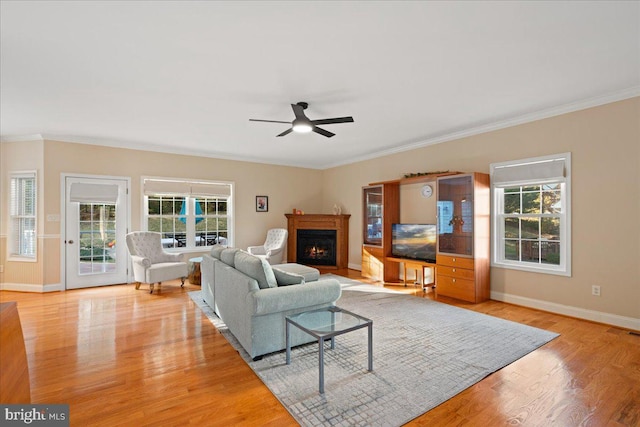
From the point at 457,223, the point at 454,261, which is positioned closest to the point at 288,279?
the point at 454,261

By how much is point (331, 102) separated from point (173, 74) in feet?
5.77

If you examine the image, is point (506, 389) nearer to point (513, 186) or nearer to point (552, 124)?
point (513, 186)

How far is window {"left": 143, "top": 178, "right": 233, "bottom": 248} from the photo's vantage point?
623cm

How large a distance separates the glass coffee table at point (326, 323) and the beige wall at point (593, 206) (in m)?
3.05

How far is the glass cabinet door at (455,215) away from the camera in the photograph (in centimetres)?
471

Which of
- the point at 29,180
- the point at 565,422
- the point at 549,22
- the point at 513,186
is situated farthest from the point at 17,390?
the point at 29,180

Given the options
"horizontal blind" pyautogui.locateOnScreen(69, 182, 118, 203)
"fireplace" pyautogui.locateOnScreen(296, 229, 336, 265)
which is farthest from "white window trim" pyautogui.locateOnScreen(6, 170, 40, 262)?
"fireplace" pyautogui.locateOnScreen(296, 229, 336, 265)

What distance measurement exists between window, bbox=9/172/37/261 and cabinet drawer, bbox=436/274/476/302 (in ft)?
22.9

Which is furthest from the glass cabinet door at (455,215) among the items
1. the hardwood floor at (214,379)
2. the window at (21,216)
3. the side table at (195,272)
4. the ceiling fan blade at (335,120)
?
the window at (21,216)

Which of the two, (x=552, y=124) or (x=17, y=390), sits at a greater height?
(x=552, y=124)

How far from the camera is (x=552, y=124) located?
4.14m

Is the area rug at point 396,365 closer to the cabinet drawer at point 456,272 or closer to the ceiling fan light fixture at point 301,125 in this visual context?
the cabinet drawer at point 456,272

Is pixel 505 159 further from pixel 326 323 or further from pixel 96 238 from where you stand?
pixel 96 238

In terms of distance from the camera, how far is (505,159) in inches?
182
